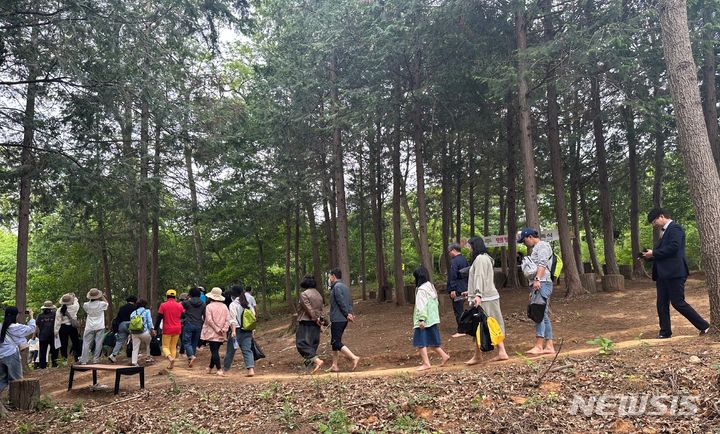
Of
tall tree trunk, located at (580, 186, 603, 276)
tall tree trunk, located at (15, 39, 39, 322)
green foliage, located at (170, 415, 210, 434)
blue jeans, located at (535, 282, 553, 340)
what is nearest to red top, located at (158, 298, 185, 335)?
tall tree trunk, located at (15, 39, 39, 322)

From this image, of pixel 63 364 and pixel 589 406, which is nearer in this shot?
pixel 589 406

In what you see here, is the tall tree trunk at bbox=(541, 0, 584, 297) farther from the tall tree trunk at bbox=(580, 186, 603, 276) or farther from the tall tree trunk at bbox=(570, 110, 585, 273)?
the tall tree trunk at bbox=(580, 186, 603, 276)

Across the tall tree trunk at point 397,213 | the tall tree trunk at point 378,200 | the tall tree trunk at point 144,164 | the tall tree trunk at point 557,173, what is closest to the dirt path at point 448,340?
the tall tree trunk at point 557,173

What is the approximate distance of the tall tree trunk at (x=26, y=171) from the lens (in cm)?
964

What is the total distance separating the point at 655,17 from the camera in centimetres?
1178

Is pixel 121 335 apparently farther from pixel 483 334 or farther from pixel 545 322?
pixel 545 322

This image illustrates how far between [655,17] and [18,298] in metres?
15.6

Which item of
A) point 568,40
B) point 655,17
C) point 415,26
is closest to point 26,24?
point 415,26

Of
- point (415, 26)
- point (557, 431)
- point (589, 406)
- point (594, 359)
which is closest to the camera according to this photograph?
point (557, 431)

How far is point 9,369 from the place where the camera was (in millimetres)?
8109

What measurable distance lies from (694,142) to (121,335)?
11.3 metres

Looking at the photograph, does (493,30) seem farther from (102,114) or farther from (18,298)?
(18,298)

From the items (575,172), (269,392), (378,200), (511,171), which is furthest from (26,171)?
(575,172)

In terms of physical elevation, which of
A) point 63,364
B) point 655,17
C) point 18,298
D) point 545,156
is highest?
point 655,17
